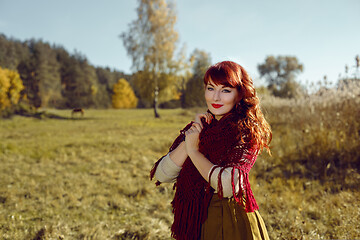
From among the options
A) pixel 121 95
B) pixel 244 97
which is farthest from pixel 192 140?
pixel 121 95

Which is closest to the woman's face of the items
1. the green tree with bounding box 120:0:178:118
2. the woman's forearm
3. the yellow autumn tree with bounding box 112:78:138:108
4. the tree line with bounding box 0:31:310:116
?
the woman's forearm

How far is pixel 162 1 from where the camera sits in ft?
65.9

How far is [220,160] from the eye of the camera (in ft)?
4.21

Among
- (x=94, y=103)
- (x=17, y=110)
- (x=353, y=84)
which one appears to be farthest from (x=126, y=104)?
(x=353, y=84)

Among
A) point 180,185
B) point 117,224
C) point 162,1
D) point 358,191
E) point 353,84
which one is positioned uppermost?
point 162,1

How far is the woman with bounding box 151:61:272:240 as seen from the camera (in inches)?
48.3

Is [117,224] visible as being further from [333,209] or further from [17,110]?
[17,110]

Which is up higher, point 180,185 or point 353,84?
point 353,84

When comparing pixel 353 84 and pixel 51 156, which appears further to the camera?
pixel 51 156

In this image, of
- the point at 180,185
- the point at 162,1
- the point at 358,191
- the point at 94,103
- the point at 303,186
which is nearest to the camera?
the point at 180,185

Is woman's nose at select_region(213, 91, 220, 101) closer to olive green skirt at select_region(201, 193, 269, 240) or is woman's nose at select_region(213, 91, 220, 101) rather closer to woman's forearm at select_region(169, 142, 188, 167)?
woman's forearm at select_region(169, 142, 188, 167)

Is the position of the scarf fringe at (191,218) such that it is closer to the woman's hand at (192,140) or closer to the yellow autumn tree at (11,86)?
the woman's hand at (192,140)

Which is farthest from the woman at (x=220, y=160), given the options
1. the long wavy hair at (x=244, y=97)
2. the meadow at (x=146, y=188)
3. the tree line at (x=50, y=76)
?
the tree line at (x=50, y=76)

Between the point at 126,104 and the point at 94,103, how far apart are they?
6.03 m
